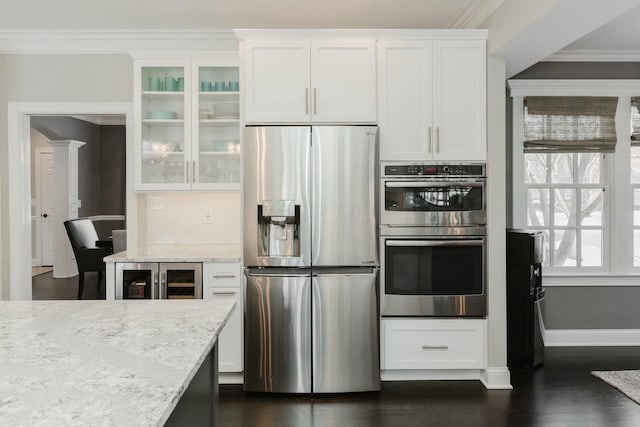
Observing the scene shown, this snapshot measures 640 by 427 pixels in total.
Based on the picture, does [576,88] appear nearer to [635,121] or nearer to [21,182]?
[635,121]

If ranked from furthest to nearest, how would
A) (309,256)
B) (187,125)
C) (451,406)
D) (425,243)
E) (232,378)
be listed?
(187,125)
(232,378)
(425,243)
(309,256)
(451,406)

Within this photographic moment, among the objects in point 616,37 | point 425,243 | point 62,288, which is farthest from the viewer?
point 62,288

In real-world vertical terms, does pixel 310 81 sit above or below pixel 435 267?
above

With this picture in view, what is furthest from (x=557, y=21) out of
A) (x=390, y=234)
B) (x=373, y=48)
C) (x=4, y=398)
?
(x=4, y=398)

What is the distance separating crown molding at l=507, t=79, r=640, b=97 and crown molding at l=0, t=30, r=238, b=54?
2.52 metres

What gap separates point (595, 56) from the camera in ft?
14.4

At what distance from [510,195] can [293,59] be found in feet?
7.62

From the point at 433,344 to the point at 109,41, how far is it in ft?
11.3

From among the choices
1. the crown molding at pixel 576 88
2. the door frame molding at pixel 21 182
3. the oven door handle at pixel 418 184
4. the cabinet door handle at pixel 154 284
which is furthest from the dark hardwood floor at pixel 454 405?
the crown molding at pixel 576 88

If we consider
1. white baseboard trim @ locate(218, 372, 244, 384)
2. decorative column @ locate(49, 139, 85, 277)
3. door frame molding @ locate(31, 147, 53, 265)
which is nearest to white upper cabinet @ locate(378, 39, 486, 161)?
white baseboard trim @ locate(218, 372, 244, 384)

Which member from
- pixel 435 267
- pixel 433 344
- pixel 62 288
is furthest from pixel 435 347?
pixel 62 288

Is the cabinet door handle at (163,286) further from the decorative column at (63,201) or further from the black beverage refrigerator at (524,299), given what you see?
the decorative column at (63,201)

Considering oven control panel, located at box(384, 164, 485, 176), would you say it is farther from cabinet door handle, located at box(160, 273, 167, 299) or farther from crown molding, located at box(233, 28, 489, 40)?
cabinet door handle, located at box(160, 273, 167, 299)

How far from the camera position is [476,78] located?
3.44 m
